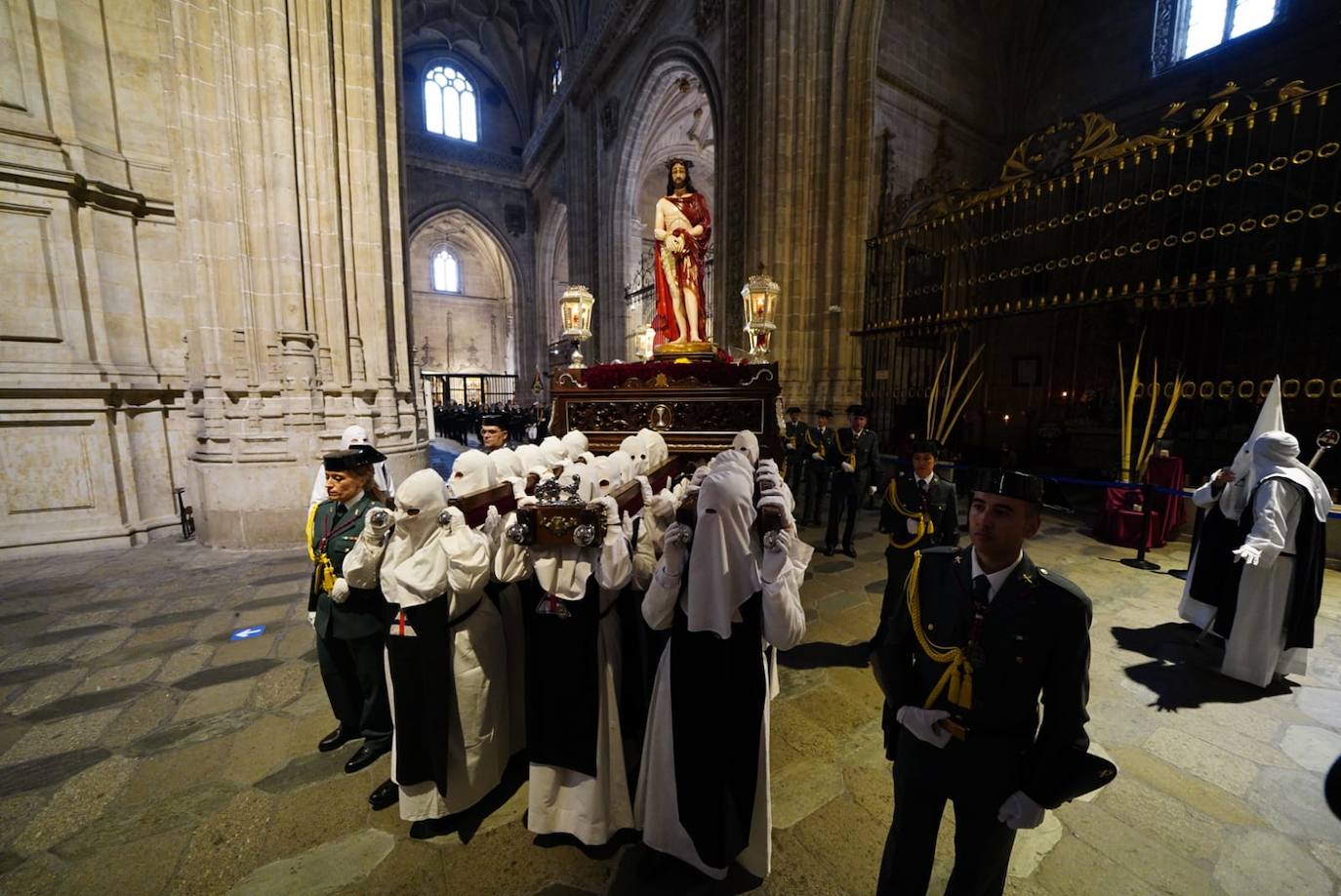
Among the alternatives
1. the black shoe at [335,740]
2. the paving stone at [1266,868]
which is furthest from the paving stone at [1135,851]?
the black shoe at [335,740]

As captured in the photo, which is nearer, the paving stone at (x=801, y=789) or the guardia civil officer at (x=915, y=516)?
the paving stone at (x=801, y=789)

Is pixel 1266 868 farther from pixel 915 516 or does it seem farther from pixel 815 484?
pixel 815 484

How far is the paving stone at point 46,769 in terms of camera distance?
8.41 ft

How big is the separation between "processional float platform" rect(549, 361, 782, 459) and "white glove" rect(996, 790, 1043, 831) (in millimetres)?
4483

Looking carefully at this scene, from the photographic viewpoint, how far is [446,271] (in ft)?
102

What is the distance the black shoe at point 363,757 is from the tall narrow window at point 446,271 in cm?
3240

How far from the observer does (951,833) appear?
2350 millimetres

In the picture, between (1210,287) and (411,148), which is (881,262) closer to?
(1210,287)

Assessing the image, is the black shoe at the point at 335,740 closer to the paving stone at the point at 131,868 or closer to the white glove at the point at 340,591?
the paving stone at the point at 131,868

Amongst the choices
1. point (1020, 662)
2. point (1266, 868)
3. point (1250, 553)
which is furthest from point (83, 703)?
point (1250, 553)

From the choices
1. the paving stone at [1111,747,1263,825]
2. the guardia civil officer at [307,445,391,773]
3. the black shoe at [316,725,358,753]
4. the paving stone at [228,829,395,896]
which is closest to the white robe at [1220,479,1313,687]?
the paving stone at [1111,747,1263,825]

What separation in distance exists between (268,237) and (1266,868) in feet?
33.2

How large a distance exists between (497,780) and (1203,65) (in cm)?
1921

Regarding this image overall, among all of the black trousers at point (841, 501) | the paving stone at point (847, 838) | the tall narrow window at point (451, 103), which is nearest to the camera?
the paving stone at point (847, 838)
